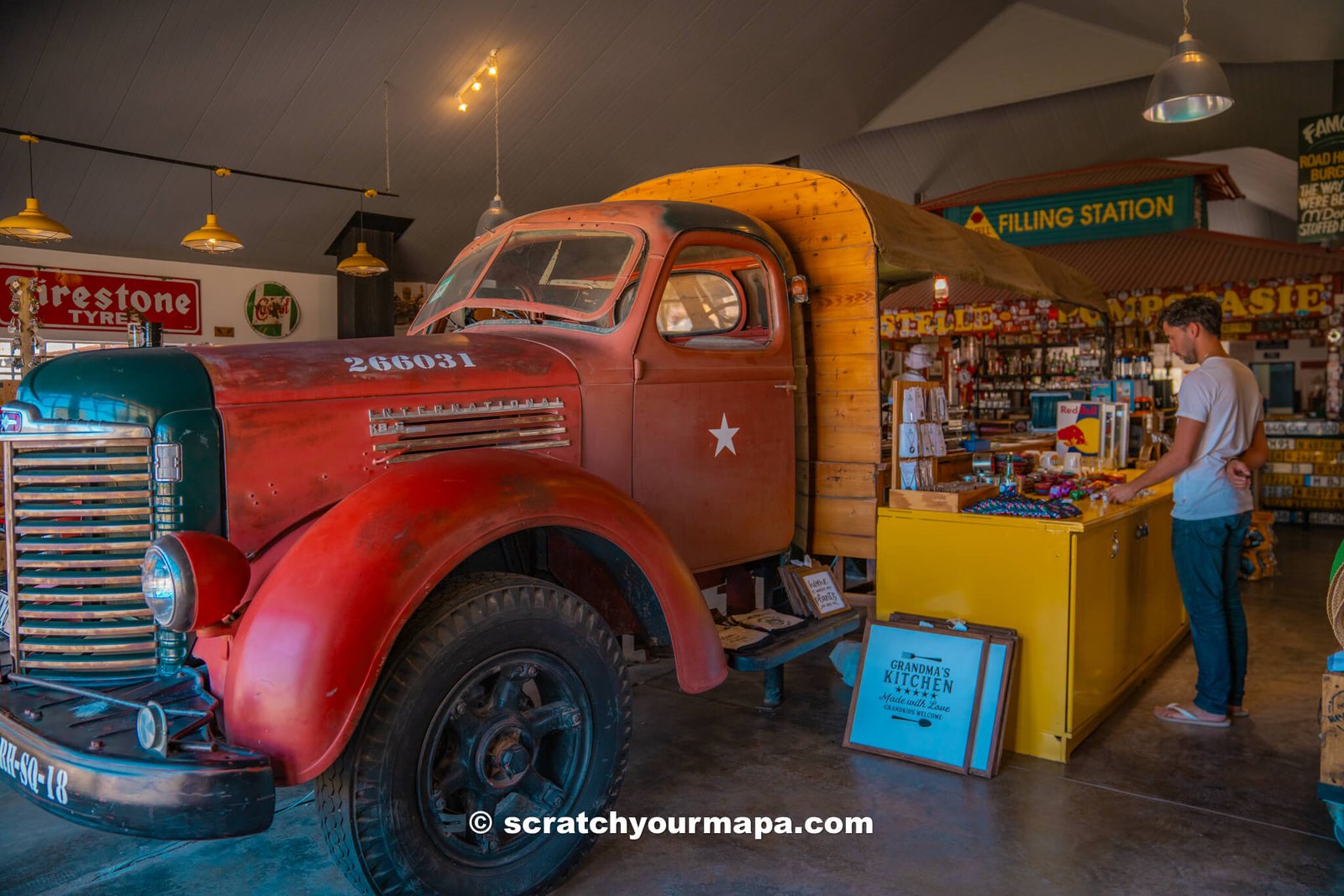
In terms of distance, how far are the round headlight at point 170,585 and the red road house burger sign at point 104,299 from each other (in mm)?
11170

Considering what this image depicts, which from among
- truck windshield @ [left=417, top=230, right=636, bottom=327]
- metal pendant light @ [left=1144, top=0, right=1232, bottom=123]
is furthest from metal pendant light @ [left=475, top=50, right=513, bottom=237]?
metal pendant light @ [left=1144, top=0, right=1232, bottom=123]

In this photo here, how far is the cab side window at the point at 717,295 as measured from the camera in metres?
3.95

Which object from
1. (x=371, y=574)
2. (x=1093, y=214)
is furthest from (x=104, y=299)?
(x=1093, y=214)

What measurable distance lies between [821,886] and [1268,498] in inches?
367

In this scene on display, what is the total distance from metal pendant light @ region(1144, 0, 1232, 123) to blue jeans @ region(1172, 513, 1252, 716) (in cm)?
323

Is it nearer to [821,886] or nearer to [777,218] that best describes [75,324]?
[777,218]

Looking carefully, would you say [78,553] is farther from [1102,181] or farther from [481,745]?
[1102,181]

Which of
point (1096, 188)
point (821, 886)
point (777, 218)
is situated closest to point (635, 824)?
point (821, 886)

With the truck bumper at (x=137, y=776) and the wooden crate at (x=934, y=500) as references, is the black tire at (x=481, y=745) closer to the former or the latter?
the truck bumper at (x=137, y=776)

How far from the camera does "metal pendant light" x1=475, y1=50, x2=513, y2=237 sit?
893 centimetres

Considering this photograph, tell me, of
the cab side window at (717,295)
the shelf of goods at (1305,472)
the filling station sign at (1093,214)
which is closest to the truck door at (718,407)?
the cab side window at (717,295)

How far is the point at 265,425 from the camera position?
94.4 inches

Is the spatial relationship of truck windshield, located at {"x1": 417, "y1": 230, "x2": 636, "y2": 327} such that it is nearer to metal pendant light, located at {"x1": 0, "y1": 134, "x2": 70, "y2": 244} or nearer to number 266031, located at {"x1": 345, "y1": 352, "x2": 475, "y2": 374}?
number 266031, located at {"x1": 345, "y1": 352, "x2": 475, "y2": 374}

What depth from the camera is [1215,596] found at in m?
3.77
